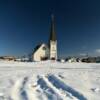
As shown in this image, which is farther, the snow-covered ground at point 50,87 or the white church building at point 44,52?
the white church building at point 44,52

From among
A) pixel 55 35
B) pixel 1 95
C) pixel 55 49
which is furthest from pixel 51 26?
pixel 1 95

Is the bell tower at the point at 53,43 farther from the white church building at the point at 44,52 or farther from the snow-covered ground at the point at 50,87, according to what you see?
the snow-covered ground at the point at 50,87

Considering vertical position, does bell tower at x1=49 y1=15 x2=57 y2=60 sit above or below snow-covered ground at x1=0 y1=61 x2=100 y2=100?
above

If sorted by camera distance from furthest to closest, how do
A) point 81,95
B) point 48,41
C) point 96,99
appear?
point 48,41
point 81,95
point 96,99

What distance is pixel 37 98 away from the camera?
5438mm

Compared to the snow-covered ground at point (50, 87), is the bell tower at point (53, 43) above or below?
above

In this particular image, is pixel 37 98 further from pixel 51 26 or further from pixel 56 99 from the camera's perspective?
pixel 51 26

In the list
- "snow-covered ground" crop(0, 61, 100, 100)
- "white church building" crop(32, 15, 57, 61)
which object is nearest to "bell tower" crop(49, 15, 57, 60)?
"white church building" crop(32, 15, 57, 61)

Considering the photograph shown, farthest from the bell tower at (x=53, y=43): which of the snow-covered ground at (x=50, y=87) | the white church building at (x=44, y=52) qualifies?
the snow-covered ground at (x=50, y=87)

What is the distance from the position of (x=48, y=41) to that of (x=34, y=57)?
770 cm

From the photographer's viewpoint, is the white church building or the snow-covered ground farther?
the white church building

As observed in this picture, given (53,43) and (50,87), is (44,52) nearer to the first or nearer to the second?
(53,43)

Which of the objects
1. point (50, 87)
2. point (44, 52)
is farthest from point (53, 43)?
point (50, 87)

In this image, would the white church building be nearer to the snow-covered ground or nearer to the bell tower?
the bell tower
